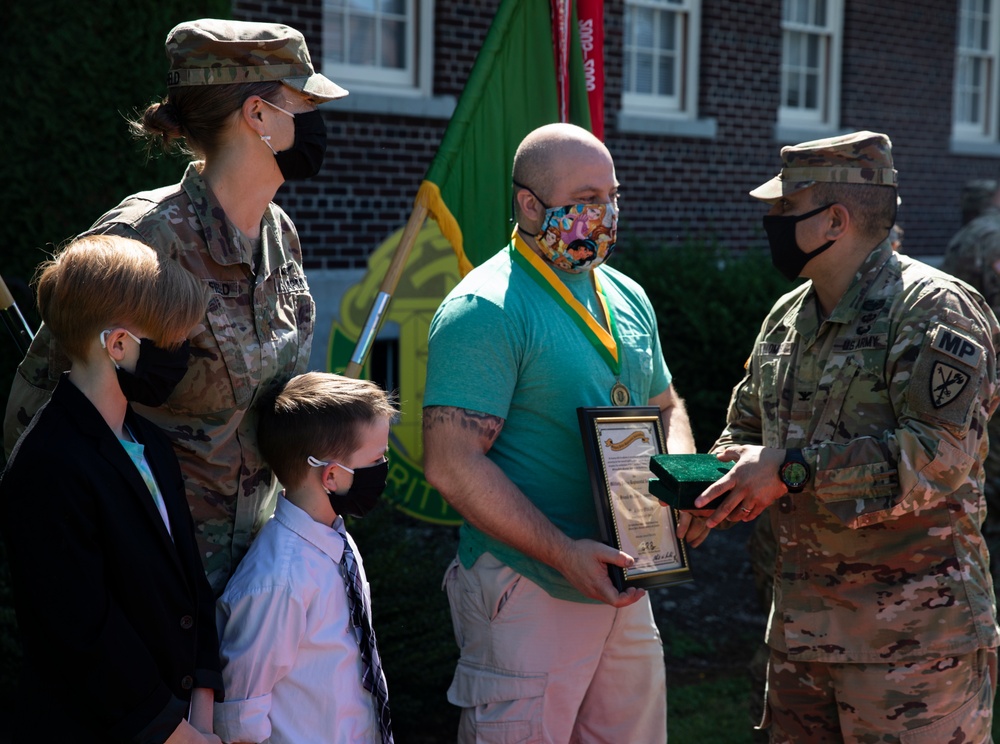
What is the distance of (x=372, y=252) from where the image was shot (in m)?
8.11

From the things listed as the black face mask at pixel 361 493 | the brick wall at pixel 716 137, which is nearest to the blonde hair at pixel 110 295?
the black face mask at pixel 361 493

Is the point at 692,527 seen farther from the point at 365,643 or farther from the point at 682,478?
the point at 365,643

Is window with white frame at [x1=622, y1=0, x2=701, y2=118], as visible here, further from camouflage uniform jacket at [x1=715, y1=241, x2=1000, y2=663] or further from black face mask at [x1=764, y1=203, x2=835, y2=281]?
camouflage uniform jacket at [x1=715, y1=241, x2=1000, y2=663]

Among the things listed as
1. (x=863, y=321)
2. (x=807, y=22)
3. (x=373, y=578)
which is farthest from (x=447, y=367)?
(x=807, y=22)

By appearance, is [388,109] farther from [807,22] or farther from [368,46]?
[807,22]

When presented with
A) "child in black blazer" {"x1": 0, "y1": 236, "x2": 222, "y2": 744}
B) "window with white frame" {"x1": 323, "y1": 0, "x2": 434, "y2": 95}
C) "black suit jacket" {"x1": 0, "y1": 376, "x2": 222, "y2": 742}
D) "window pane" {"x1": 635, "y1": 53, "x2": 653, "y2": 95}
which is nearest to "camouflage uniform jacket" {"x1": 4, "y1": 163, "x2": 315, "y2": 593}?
"child in black blazer" {"x1": 0, "y1": 236, "x2": 222, "y2": 744}

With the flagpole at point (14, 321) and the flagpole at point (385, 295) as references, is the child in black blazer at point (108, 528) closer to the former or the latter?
the flagpole at point (14, 321)

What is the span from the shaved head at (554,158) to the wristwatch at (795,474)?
1003mm

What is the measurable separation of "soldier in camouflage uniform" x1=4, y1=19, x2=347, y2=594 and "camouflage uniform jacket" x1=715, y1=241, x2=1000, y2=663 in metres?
1.53

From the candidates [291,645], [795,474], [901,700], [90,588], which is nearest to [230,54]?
[90,588]

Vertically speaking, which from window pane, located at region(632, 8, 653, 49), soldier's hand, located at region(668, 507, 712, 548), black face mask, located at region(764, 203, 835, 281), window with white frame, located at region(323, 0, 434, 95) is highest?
window pane, located at region(632, 8, 653, 49)

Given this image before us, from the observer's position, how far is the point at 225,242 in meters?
2.66

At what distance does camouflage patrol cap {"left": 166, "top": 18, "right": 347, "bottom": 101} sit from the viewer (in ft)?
8.62

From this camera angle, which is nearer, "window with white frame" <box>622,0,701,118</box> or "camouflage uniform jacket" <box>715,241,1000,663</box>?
"camouflage uniform jacket" <box>715,241,1000,663</box>
